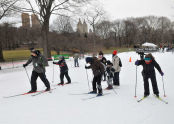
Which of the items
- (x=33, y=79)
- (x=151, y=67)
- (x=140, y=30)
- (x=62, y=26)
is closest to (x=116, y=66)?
(x=151, y=67)

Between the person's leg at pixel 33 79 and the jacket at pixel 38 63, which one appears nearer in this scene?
the jacket at pixel 38 63

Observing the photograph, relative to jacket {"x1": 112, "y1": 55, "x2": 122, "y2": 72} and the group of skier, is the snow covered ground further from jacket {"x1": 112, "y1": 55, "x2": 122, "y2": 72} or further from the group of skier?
jacket {"x1": 112, "y1": 55, "x2": 122, "y2": 72}

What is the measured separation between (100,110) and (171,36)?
81.5 meters

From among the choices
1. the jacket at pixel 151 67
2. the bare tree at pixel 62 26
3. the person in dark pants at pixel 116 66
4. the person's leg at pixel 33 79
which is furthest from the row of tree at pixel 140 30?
the jacket at pixel 151 67

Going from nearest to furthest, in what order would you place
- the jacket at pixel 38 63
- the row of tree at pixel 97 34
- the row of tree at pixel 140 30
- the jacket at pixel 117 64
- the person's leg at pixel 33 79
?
1. the jacket at pixel 38 63
2. the person's leg at pixel 33 79
3. the jacket at pixel 117 64
4. the row of tree at pixel 97 34
5. the row of tree at pixel 140 30

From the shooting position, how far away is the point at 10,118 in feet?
12.7

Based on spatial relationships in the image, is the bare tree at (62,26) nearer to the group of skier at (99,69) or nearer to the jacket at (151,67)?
the group of skier at (99,69)

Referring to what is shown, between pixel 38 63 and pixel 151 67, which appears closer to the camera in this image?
pixel 151 67

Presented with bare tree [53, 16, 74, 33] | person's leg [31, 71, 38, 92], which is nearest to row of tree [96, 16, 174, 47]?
bare tree [53, 16, 74, 33]

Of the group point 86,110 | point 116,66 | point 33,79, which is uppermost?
point 116,66

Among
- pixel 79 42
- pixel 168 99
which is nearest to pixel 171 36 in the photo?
pixel 79 42

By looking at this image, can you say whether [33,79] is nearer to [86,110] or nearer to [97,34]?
[86,110]

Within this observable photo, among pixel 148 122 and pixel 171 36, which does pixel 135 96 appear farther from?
pixel 171 36

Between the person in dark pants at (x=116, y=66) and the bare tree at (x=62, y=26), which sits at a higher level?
the bare tree at (x=62, y=26)
